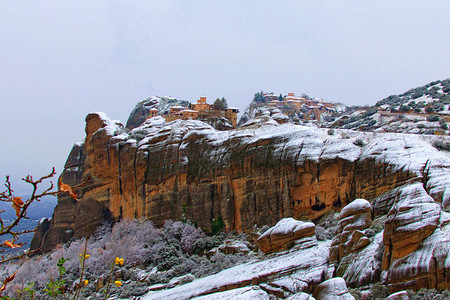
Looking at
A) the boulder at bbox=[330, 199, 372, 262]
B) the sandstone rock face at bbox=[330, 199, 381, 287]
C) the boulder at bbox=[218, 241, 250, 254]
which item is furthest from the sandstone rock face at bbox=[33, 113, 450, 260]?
the sandstone rock face at bbox=[330, 199, 381, 287]

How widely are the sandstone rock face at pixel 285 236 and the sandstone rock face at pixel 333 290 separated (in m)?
5.43

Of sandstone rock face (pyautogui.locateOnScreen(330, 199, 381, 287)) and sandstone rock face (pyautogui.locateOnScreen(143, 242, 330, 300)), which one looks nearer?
sandstone rock face (pyautogui.locateOnScreen(330, 199, 381, 287))

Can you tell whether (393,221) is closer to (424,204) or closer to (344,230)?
(424,204)

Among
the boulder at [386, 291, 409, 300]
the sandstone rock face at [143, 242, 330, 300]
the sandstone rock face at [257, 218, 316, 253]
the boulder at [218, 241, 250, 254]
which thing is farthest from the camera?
the boulder at [218, 241, 250, 254]

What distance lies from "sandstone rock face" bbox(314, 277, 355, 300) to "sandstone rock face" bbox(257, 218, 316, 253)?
17.8 ft

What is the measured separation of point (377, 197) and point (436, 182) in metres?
4.03

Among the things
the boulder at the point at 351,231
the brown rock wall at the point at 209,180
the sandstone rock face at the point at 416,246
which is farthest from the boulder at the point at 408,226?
the brown rock wall at the point at 209,180

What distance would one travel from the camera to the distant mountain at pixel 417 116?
141ft

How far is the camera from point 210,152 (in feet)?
127

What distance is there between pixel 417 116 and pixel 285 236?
29557 millimetres

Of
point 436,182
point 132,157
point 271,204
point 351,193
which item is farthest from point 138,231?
point 436,182

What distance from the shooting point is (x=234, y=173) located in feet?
119

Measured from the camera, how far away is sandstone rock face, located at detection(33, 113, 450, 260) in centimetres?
2866

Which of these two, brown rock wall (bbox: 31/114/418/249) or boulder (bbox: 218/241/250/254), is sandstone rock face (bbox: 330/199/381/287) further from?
boulder (bbox: 218/241/250/254)
